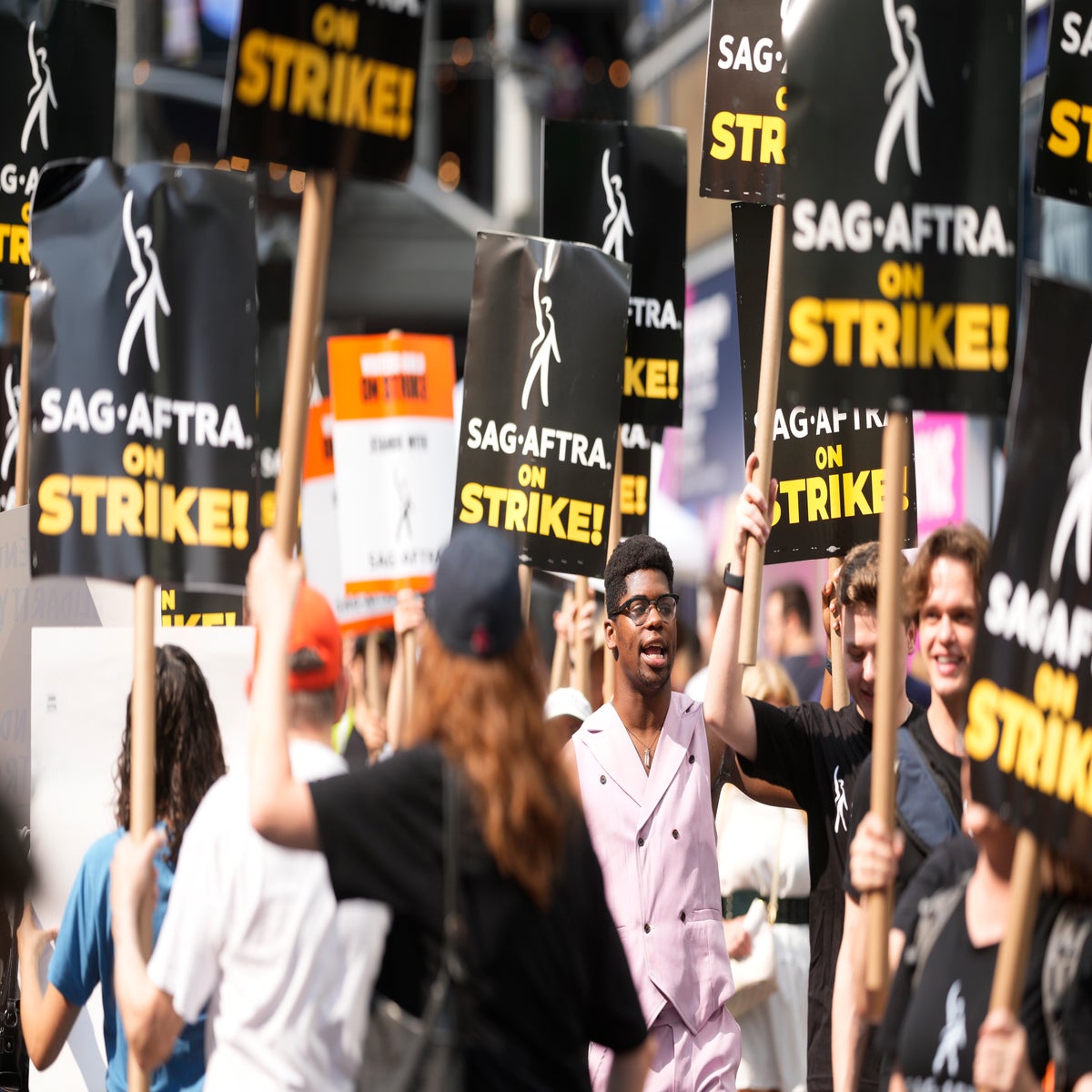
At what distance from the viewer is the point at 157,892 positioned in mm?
4488

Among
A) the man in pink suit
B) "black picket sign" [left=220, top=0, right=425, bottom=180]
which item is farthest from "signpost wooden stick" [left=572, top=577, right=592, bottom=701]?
"black picket sign" [left=220, top=0, right=425, bottom=180]

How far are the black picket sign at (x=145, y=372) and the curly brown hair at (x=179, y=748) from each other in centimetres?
25

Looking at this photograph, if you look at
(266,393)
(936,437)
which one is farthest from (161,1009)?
(936,437)

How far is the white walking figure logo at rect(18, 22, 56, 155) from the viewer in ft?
22.2

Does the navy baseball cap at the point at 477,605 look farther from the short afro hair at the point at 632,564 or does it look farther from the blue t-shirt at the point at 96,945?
the short afro hair at the point at 632,564

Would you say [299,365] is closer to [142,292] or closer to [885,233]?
[142,292]

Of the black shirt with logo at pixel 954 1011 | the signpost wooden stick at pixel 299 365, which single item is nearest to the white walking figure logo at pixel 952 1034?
the black shirt with logo at pixel 954 1011

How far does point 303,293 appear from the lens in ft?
13.1

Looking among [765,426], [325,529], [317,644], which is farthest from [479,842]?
[325,529]

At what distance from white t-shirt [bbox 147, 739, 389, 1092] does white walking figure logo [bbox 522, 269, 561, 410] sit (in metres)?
3.36

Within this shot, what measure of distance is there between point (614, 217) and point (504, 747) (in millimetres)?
4582

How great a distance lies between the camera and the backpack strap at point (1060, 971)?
3.44m

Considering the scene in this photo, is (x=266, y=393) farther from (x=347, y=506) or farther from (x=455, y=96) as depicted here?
(x=455, y=96)

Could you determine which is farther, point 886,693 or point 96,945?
point 96,945
